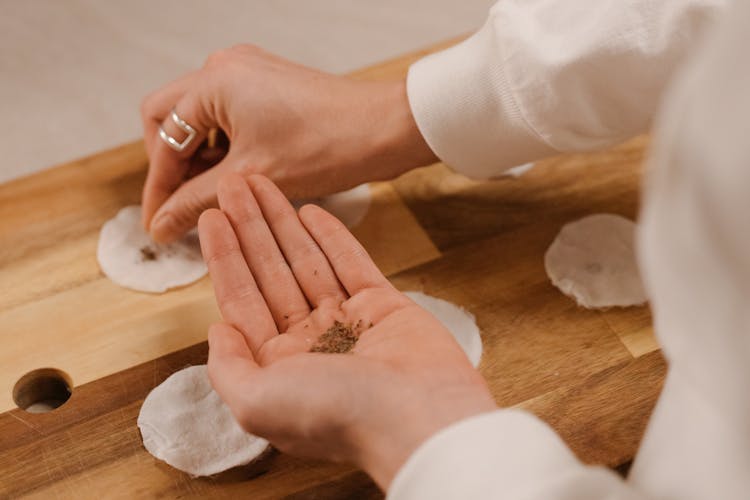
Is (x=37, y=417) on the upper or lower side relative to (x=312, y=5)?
lower

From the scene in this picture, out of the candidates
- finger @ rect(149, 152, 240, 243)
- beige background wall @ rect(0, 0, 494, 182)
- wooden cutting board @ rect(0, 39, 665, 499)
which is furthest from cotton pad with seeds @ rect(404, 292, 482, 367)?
beige background wall @ rect(0, 0, 494, 182)

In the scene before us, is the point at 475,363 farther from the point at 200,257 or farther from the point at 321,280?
the point at 200,257

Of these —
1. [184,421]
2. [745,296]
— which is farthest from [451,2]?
[745,296]

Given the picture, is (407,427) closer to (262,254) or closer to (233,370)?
(233,370)

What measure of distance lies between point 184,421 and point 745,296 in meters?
0.51

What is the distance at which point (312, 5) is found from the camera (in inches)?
50.9

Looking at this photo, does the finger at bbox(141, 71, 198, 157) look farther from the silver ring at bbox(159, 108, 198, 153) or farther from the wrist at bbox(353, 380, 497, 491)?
the wrist at bbox(353, 380, 497, 491)

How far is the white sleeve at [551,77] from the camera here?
0.70 metres

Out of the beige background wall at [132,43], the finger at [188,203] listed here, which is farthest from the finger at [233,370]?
the beige background wall at [132,43]

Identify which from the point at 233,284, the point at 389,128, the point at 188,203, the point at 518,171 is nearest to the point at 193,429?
the point at 233,284

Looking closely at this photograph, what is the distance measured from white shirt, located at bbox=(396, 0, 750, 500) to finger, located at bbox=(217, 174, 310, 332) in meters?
0.20

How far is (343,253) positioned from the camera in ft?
2.38

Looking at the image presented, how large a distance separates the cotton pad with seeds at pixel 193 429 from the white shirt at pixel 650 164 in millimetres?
235

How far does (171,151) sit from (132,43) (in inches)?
17.9
